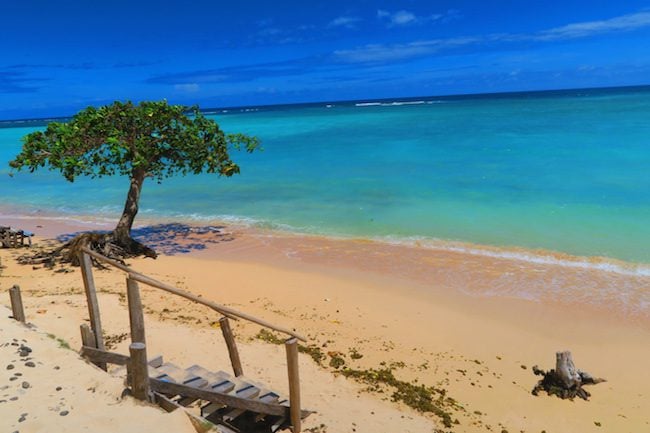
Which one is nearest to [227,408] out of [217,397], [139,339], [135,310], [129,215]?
[217,397]

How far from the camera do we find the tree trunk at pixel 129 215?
1477 cm

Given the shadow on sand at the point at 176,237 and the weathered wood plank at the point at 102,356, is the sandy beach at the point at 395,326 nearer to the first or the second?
the weathered wood plank at the point at 102,356

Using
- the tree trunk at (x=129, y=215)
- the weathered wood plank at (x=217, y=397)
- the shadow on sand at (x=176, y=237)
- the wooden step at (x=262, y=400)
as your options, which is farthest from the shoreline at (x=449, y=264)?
the weathered wood plank at (x=217, y=397)

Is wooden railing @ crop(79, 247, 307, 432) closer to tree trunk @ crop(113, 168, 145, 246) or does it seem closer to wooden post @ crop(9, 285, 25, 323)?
wooden post @ crop(9, 285, 25, 323)

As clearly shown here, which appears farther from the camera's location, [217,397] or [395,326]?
[395,326]

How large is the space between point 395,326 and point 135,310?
5.56 m

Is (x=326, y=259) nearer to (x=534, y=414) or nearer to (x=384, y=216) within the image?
(x=384, y=216)

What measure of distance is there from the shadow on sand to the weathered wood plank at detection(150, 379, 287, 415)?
31.9ft

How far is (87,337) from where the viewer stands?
6.82 metres

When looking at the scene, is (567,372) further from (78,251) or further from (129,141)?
(129,141)

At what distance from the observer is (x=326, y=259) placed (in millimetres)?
14531

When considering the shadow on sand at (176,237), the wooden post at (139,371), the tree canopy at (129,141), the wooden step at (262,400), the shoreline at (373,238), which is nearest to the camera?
the wooden post at (139,371)

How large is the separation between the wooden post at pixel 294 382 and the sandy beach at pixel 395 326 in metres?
0.48

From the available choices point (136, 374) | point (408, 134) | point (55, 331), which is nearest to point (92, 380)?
point (136, 374)
